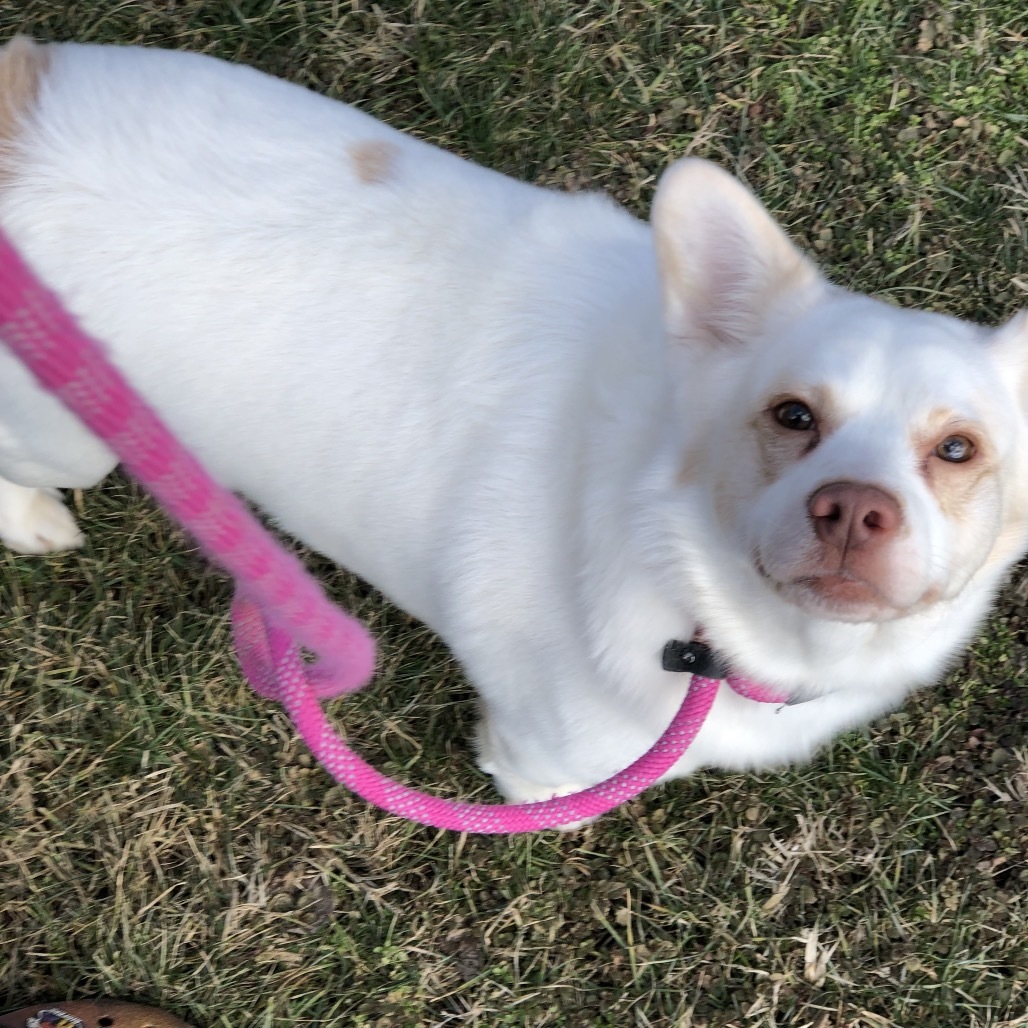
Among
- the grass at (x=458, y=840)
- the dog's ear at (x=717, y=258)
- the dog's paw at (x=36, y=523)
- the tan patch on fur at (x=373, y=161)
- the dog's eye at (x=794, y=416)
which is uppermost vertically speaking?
the tan patch on fur at (x=373, y=161)

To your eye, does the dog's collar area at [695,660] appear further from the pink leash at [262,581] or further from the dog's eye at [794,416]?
the dog's eye at [794,416]

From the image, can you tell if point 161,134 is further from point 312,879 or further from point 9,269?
point 312,879

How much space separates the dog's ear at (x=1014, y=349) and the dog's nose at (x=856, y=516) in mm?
622

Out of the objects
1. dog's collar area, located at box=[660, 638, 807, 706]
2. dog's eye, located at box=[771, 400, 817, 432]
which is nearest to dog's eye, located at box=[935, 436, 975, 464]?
dog's eye, located at box=[771, 400, 817, 432]

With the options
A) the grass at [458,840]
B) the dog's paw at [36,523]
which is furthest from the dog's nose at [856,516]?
the dog's paw at [36,523]

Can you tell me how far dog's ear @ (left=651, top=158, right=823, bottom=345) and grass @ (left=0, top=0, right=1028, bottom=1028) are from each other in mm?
1820

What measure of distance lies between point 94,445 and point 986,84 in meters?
3.58

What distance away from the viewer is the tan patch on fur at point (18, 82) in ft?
7.54

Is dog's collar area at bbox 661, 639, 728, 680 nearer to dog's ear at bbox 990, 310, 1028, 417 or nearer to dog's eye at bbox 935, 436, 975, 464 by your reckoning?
dog's eye at bbox 935, 436, 975, 464

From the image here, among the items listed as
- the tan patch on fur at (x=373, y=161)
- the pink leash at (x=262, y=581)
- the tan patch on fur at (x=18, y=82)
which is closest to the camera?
the pink leash at (x=262, y=581)

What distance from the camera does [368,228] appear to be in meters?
2.40

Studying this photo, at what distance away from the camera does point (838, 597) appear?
189 cm

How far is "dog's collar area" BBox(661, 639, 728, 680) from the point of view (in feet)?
7.22

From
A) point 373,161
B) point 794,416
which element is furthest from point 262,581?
point 373,161
